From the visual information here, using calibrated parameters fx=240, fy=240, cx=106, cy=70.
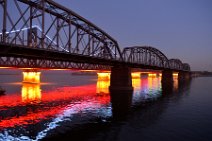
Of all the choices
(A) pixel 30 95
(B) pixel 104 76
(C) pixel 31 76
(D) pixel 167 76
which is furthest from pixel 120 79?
(B) pixel 104 76

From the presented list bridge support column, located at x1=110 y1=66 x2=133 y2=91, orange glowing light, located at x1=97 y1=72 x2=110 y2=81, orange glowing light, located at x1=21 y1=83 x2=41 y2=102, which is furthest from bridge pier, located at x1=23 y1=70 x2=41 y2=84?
orange glowing light, located at x1=97 y1=72 x2=110 y2=81

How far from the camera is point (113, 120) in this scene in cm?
3506

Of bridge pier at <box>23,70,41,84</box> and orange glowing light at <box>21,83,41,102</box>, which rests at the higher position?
bridge pier at <box>23,70,41,84</box>

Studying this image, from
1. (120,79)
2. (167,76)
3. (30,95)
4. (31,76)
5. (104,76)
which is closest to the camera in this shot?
(30,95)

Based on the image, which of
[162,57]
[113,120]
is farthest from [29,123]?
[162,57]

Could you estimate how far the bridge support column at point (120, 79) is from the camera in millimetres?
78062

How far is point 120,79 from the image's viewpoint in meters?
78.6

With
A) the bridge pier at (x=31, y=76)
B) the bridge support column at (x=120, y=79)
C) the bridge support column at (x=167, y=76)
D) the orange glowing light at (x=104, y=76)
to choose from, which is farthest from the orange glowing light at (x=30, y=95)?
the bridge support column at (x=167, y=76)

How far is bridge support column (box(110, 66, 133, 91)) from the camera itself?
78.1 meters

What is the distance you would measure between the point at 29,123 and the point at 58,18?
26.3m

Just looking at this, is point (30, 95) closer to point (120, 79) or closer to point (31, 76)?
point (120, 79)

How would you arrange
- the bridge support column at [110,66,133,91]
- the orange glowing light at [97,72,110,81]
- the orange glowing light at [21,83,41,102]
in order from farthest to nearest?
1. the orange glowing light at [97,72,110,81]
2. the bridge support column at [110,66,133,91]
3. the orange glowing light at [21,83,41,102]

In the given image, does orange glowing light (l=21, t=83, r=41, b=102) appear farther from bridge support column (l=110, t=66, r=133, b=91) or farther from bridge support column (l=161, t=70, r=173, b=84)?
bridge support column (l=161, t=70, r=173, b=84)

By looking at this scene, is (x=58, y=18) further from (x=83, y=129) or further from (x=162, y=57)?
(x=162, y=57)
